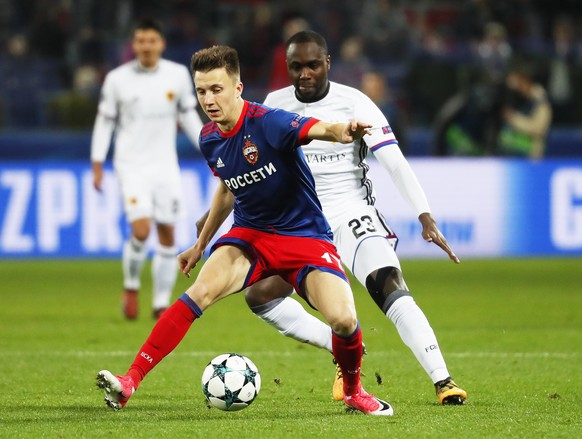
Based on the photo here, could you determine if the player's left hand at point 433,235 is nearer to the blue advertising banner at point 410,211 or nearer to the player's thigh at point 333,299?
the player's thigh at point 333,299

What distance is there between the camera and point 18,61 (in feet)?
60.6

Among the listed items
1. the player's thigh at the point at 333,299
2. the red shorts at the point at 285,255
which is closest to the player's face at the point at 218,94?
the red shorts at the point at 285,255

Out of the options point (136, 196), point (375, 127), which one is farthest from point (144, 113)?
point (375, 127)

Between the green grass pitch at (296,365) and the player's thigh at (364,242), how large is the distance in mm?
693

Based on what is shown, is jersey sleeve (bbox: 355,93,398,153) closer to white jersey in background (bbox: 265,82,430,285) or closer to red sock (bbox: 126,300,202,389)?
white jersey in background (bbox: 265,82,430,285)

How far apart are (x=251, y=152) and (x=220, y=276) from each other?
0.63 meters

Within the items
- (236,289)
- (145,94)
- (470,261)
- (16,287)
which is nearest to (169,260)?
(145,94)

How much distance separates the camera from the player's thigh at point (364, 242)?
647 centimetres

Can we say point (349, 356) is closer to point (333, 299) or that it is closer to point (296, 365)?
point (333, 299)

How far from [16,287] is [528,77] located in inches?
302

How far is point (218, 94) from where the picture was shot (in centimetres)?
601

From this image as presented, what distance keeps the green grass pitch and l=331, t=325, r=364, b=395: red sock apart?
0.51 ft

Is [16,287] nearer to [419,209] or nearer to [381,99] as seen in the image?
[381,99]

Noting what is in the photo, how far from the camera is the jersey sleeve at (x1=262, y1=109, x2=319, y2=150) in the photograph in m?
5.84
